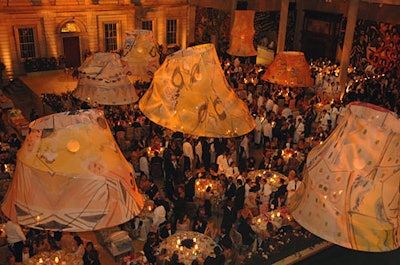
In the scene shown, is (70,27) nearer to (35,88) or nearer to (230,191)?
(35,88)

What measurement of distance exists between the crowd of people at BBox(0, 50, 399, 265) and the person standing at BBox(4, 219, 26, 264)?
0.12 m

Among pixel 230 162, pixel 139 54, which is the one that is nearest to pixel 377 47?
pixel 139 54

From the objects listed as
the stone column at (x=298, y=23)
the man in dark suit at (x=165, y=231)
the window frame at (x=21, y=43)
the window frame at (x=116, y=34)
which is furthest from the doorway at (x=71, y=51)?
the man in dark suit at (x=165, y=231)

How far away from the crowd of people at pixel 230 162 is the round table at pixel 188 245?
156mm

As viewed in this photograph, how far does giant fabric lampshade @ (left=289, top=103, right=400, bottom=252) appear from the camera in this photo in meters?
5.77

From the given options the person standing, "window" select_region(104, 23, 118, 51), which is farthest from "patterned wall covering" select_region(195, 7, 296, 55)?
the person standing

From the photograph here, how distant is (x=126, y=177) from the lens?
5.29 m

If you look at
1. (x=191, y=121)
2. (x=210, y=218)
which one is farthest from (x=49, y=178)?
(x=210, y=218)

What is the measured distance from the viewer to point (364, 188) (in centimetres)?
578

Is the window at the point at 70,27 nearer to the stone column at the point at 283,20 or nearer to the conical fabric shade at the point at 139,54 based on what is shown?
the conical fabric shade at the point at 139,54

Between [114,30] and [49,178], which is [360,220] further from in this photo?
[114,30]

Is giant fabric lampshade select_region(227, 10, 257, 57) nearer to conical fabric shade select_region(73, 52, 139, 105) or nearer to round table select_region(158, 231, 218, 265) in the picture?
conical fabric shade select_region(73, 52, 139, 105)

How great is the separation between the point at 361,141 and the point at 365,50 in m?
22.9

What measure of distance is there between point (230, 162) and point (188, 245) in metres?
4.25
